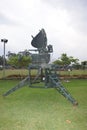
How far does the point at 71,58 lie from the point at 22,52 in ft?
198

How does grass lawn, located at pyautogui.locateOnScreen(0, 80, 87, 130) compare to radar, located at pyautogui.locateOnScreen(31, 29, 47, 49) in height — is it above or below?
below

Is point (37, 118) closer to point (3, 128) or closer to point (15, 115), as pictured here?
point (15, 115)

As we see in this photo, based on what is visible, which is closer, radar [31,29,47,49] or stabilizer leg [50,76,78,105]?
stabilizer leg [50,76,78,105]

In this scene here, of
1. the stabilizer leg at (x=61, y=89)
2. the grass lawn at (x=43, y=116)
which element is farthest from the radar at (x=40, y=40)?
the grass lawn at (x=43, y=116)

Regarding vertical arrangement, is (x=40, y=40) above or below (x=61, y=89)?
above

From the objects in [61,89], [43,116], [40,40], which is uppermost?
[40,40]

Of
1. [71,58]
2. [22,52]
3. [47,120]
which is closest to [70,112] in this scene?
[47,120]

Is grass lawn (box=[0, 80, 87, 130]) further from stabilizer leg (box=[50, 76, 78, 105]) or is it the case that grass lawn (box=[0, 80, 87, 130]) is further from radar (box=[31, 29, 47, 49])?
radar (box=[31, 29, 47, 49])

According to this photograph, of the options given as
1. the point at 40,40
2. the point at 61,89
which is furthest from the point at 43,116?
the point at 40,40

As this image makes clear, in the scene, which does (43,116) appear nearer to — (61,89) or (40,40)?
(61,89)

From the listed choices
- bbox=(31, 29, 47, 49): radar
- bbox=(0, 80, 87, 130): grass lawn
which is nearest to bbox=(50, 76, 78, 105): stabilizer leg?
bbox=(0, 80, 87, 130): grass lawn

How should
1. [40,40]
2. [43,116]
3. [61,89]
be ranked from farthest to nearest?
[40,40] → [61,89] → [43,116]

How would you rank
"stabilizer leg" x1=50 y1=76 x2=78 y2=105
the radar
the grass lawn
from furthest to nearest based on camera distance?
the radar → "stabilizer leg" x1=50 y1=76 x2=78 y2=105 → the grass lawn

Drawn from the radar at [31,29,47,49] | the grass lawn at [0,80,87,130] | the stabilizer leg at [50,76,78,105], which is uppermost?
the radar at [31,29,47,49]
